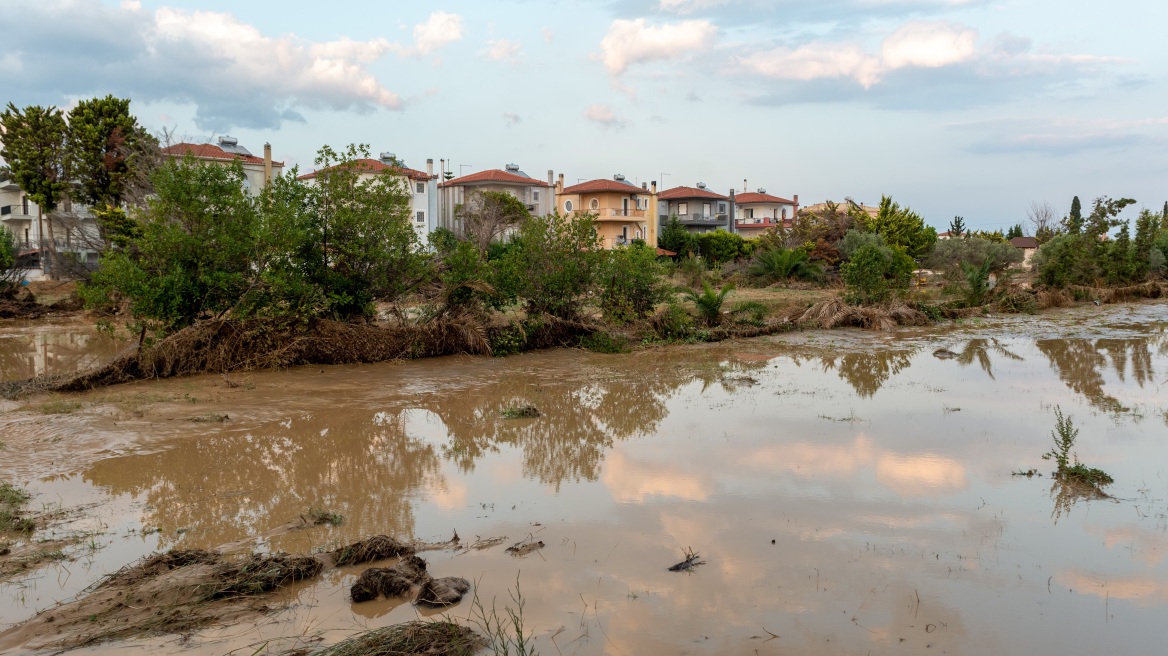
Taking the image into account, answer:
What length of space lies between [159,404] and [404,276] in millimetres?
5561

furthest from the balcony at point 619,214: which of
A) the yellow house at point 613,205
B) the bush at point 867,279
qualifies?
the bush at point 867,279

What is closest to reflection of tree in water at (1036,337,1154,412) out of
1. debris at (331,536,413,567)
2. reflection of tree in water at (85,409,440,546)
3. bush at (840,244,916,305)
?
bush at (840,244,916,305)

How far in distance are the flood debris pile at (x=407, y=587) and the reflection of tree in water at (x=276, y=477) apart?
4.02 feet

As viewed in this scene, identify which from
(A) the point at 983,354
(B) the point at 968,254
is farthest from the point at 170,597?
(B) the point at 968,254

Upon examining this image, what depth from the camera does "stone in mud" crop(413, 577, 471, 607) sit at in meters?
5.37

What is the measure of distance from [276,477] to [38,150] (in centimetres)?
3016

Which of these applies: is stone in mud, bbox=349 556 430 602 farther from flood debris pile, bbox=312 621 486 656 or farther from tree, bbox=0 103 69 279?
tree, bbox=0 103 69 279

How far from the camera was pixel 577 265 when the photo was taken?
59.6ft

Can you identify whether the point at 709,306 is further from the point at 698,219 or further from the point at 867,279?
the point at 698,219

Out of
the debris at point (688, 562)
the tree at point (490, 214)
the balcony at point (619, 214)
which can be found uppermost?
the balcony at point (619, 214)

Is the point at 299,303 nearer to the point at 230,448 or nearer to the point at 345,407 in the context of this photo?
the point at 345,407

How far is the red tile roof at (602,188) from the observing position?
6594 cm

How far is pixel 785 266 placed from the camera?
3431 centimetres

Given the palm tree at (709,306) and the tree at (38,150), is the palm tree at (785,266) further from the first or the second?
the tree at (38,150)
